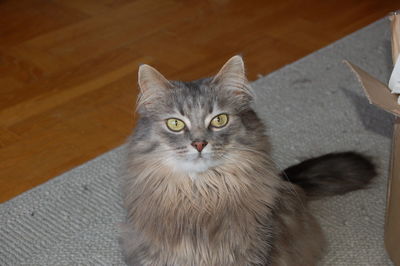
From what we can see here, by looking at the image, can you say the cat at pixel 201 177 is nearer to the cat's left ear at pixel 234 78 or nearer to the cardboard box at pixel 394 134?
the cat's left ear at pixel 234 78

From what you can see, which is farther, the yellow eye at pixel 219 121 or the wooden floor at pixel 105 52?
the wooden floor at pixel 105 52

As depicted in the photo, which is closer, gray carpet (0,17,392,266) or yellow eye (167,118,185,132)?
yellow eye (167,118,185,132)

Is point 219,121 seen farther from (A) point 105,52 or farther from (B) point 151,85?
(A) point 105,52

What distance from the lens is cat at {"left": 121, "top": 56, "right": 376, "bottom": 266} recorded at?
1362 millimetres

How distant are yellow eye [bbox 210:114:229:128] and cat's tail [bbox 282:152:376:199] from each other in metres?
0.38

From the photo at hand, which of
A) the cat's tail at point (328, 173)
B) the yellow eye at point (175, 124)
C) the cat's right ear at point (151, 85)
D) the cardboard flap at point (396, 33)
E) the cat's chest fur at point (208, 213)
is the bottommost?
the cat's tail at point (328, 173)

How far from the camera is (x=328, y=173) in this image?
1.75 metres

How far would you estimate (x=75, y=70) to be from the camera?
274cm

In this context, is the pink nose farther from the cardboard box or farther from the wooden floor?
the wooden floor

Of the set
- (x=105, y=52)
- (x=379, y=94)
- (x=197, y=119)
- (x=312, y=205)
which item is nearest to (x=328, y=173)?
(x=312, y=205)

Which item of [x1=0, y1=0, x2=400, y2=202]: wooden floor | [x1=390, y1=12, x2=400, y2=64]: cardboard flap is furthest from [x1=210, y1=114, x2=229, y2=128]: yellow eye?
[x1=0, y1=0, x2=400, y2=202]: wooden floor

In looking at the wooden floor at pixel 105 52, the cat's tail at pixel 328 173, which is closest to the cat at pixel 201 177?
the cat's tail at pixel 328 173

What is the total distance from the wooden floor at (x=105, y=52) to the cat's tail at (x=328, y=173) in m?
0.82

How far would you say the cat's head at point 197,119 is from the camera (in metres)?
1.34
